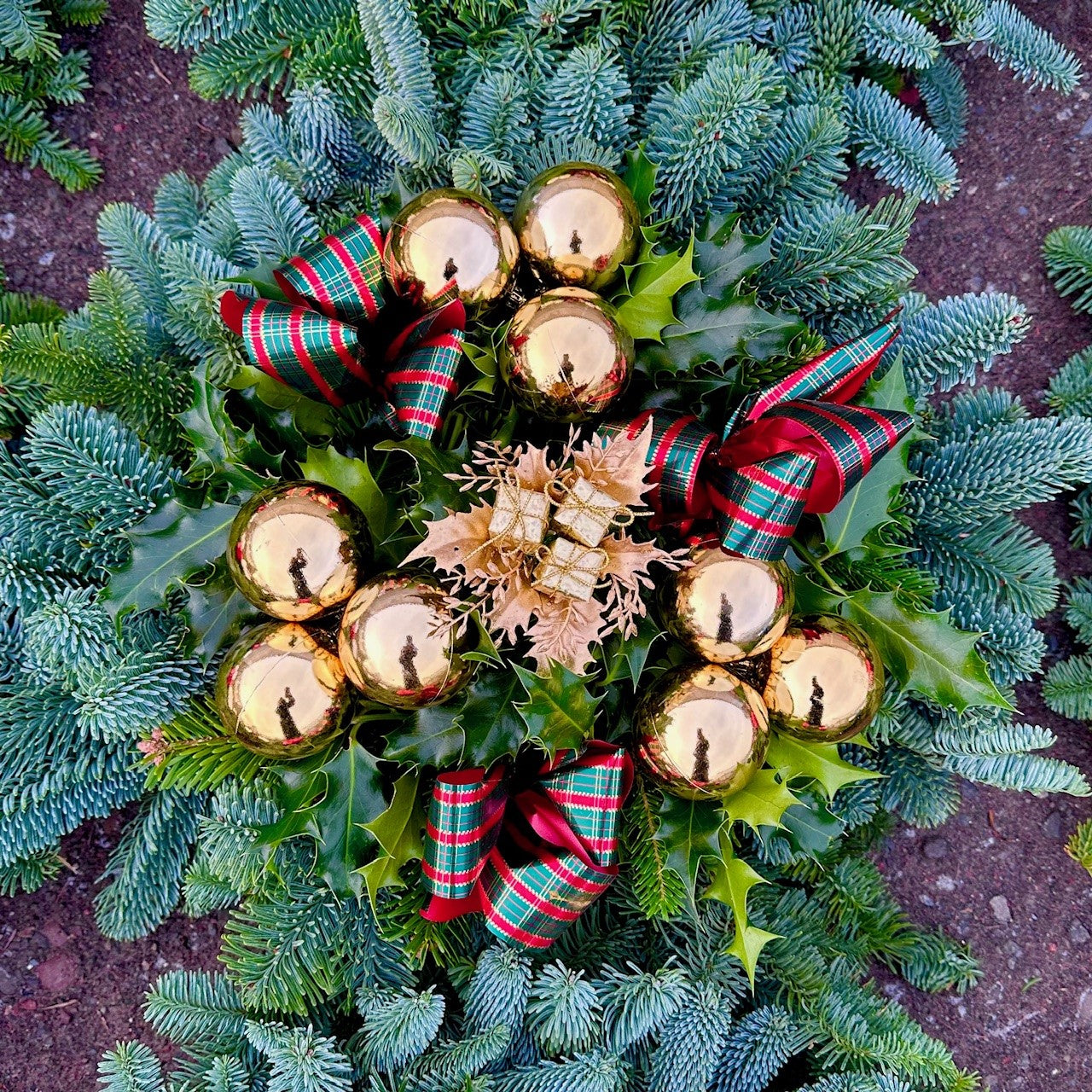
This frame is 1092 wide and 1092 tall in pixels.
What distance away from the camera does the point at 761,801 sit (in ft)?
2.86

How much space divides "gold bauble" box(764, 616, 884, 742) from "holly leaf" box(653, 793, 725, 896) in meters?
0.13

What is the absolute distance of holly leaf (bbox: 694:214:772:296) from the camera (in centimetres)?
93

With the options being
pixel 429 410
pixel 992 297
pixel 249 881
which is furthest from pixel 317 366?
pixel 992 297

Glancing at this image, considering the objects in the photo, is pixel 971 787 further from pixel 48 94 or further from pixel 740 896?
pixel 48 94

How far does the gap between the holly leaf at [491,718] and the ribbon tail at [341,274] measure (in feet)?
1.28

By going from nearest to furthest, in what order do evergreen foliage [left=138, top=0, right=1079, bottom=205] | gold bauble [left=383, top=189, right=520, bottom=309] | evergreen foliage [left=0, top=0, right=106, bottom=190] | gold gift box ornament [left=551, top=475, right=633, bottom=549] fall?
gold gift box ornament [left=551, top=475, right=633, bottom=549] < gold bauble [left=383, top=189, right=520, bottom=309] < evergreen foliage [left=138, top=0, right=1079, bottom=205] < evergreen foliage [left=0, top=0, right=106, bottom=190]

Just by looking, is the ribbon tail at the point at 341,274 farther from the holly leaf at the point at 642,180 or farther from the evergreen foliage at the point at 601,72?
the holly leaf at the point at 642,180

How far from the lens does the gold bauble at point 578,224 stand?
0.86m

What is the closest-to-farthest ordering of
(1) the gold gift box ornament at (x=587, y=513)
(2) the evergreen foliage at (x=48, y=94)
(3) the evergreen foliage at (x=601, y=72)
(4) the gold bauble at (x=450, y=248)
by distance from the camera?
1. (1) the gold gift box ornament at (x=587, y=513)
2. (4) the gold bauble at (x=450, y=248)
3. (3) the evergreen foliage at (x=601, y=72)
4. (2) the evergreen foliage at (x=48, y=94)

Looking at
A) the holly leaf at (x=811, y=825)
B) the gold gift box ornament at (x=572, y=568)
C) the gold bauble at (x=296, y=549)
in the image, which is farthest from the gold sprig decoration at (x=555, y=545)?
the holly leaf at (x=811, y=825)

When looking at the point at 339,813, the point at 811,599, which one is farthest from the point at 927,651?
the point at 339,813

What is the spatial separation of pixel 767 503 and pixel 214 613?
0.55 m

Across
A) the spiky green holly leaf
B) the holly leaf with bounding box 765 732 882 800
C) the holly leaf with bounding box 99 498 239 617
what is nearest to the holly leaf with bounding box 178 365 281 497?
the holly leaf with bounding box 99 498 239 617

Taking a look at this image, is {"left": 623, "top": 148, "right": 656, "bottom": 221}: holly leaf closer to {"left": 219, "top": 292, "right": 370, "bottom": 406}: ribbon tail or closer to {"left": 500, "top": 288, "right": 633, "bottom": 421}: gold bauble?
{"left": 500, "top": 288, "right": 633, "bottom": 421}: gold bauble
